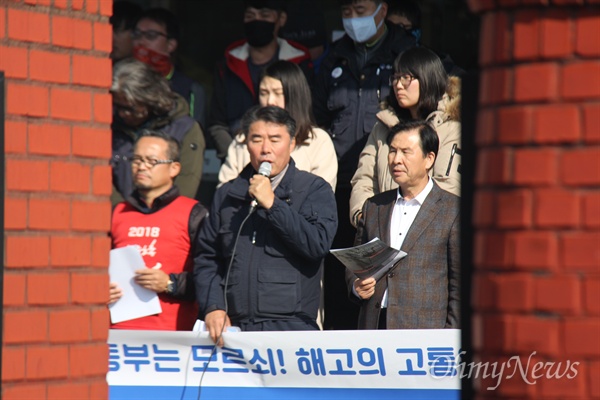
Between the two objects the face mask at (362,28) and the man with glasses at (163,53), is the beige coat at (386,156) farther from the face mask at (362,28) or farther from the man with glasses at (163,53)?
the man with glasses at (163,53)

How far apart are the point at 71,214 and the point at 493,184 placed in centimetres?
162

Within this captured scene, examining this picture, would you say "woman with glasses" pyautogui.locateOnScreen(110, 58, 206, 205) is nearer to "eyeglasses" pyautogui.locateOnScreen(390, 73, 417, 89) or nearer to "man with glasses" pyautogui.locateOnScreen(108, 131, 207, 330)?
"man with glasses" pyautogui.locateOnScreen(108, 131, 207, 330)

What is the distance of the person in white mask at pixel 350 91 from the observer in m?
7.29

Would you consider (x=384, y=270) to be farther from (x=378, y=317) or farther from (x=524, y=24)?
(x=524, y=24)

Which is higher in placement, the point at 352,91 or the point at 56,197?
the point at 352,91

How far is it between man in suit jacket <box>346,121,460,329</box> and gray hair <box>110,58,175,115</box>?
2130 mm

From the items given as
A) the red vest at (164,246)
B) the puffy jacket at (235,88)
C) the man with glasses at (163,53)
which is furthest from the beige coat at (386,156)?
the man with glasses at (163,53)

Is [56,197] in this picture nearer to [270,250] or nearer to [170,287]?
[270,250]

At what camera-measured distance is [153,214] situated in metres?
6.93

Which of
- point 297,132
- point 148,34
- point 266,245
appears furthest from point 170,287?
point 148,34

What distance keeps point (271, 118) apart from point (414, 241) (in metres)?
1.30

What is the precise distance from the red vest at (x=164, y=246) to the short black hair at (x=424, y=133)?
60.1 inches

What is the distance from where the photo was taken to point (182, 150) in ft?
25.4

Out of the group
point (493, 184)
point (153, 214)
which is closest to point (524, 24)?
point (493, 184)
